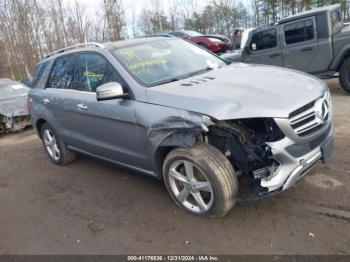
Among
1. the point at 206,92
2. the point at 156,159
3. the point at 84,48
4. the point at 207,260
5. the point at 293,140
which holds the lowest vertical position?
the point at 207,260

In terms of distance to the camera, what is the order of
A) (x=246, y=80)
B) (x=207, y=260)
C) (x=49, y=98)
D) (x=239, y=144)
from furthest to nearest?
(x=49, y=98)
(x=246, y=80)
(x=239, y=144)
(x=207, y=260)

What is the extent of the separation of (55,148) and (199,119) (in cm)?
350

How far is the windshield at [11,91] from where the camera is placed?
10484 mm

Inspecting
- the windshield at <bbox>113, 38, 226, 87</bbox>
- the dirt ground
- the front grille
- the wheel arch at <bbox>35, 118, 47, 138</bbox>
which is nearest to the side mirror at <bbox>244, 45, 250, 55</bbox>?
the dirt ground

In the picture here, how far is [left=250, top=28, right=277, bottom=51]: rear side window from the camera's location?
9016 millimetres

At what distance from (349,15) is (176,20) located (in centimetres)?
1507

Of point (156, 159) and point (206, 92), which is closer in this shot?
point (206, 92)

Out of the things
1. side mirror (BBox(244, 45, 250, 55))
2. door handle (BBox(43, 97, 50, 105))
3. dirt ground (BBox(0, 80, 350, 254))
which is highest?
side mirror (BBox(244, 45, 250, 55))

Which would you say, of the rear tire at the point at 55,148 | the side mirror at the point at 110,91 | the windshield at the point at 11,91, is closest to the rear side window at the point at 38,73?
the rear tire at the point at 55,148

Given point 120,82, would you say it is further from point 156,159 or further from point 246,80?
point 246,80

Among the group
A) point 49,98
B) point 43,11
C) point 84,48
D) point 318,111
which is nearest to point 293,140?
point 318,111

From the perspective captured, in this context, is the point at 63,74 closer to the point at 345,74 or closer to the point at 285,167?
the point at 285,167

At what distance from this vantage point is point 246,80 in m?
3.85

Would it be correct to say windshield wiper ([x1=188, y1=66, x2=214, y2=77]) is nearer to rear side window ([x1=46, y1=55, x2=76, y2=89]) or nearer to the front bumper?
the front bumper
